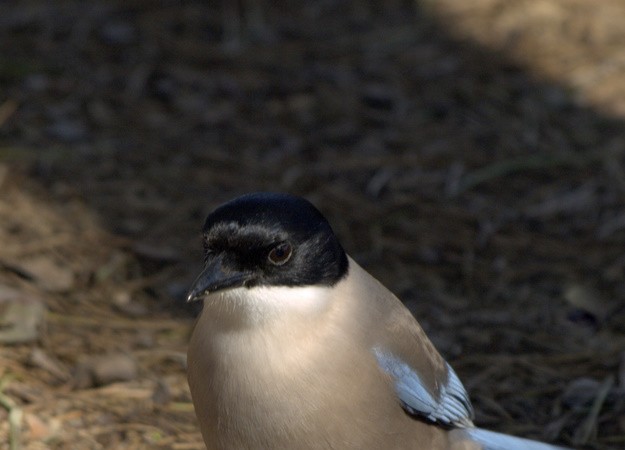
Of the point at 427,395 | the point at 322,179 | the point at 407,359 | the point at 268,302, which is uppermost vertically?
the point at 322,179

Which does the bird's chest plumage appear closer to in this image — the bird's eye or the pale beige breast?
the pale beige breast

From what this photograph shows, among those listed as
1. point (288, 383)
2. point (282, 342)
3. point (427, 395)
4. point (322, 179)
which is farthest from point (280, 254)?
point (322, 179)

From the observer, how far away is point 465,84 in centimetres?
722

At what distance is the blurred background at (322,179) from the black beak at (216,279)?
1.05 meters

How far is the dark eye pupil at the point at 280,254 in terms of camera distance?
358 cm

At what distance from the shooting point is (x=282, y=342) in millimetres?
3645

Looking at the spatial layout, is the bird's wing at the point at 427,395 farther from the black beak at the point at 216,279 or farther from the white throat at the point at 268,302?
the black beak at the point at 216,279

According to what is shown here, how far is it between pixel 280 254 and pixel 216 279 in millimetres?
220

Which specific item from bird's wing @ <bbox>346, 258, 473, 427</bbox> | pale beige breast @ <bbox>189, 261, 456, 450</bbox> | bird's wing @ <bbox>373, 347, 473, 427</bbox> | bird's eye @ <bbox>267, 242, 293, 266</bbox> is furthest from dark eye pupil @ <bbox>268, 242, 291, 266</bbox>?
bird's wing @ <bbox>373, 347, 473, 427</bbox>

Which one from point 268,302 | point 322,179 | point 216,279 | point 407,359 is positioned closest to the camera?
point 216,279

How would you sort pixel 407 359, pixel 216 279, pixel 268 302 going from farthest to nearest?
pixel 407 359 < pixel 268 302 < pixel 216 279

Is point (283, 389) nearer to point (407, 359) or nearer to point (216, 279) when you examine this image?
point (216, 279)

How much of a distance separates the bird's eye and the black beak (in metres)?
0.09

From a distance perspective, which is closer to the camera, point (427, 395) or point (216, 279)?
point (216, 279)
